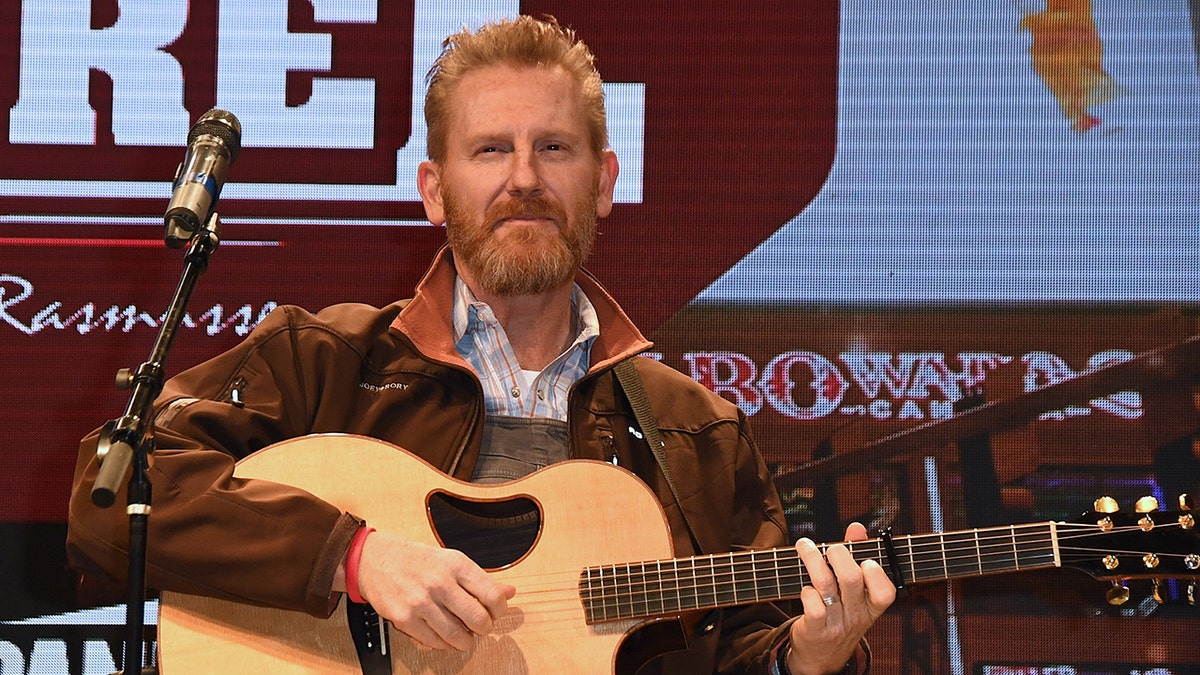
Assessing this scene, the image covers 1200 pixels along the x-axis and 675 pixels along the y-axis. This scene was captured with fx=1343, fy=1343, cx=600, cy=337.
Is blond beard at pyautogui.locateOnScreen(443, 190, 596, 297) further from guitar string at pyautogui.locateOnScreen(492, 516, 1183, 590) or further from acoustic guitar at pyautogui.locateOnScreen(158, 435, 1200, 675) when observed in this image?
guitar string at pyautogui.locateOnScreen(492, 516, 1183, 590)

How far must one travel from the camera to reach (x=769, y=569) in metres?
2.52

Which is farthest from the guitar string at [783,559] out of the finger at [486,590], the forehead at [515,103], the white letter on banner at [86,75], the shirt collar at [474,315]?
the white letter on banner at [86,75]

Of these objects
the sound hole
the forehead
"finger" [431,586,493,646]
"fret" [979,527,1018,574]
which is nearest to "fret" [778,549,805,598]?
"fret" [979,527,1018,574]

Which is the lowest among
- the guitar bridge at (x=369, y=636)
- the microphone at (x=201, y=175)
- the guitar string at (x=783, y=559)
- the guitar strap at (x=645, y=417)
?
the guitar bridge at (x=369, y=636)

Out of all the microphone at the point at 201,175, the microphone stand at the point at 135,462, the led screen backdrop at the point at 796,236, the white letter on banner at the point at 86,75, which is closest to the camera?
the microphone stand at the point at 135,462

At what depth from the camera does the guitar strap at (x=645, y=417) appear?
9.37 ft

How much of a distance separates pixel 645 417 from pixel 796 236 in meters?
0.99

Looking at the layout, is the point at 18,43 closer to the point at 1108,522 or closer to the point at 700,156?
the point at 700,156

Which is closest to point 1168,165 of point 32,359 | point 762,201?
point 762,201

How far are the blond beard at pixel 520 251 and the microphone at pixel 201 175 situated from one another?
0.76 meters

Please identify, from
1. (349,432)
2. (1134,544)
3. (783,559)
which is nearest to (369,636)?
(349,432)

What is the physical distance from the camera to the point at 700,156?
374cm

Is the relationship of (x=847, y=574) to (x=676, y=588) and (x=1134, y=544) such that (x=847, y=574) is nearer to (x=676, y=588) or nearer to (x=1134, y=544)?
(x=676, y=588)

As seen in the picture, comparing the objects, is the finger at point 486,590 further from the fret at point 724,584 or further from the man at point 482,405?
the fret at point 724,584
